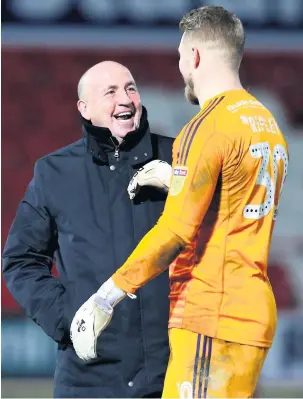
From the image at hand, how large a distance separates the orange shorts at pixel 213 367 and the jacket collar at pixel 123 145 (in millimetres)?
772

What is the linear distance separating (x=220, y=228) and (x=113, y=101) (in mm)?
858

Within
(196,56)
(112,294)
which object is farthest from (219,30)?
(112,294)

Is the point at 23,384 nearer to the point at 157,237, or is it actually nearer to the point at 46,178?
the point at 46,178

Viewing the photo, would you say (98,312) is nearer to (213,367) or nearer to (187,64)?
(213,367)

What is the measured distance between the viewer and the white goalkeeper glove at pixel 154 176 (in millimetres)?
3678

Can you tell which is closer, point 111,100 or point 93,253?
point 93,253

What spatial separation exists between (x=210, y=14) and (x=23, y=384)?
5114 mm

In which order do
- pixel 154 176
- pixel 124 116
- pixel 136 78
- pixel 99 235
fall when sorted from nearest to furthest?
pixel 154 176, pixel 99 235, pixel 124 116, pixel 136 78

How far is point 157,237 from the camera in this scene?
127 inches

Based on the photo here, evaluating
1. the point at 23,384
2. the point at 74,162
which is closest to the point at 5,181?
the point at 23,384

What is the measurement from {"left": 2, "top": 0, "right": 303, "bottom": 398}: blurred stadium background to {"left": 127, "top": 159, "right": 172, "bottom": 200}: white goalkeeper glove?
467 cm

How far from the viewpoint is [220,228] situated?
10.7ft

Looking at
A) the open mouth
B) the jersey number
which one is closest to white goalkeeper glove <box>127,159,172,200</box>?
the open mouth

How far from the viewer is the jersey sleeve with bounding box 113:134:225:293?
10.5ft
